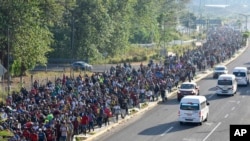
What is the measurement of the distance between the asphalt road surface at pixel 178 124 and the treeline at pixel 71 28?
16036mm

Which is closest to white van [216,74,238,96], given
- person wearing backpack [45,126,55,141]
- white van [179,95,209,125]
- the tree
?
white van [179,95,209,125]

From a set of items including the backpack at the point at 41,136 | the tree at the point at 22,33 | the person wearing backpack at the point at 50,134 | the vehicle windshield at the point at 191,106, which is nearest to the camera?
the backpack at the point at 41,136

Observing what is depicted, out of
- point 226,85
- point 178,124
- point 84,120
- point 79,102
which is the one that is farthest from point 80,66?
point 84,120

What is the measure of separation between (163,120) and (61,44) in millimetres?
39514

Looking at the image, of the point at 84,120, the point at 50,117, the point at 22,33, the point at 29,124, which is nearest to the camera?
the point at 29,124

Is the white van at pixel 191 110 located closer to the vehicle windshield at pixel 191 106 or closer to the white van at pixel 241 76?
the vehicle windshield at pixel 191 106

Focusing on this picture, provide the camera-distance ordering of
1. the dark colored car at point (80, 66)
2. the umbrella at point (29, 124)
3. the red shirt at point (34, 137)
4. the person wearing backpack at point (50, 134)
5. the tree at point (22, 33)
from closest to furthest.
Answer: the red shirt at point (34, 137), the person wearing backpack at point (50, 134), the umbrella at point (29, 124), the tree at point (22, 33), the dark colored car at point (80, 66)

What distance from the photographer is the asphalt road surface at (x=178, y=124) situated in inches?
1396

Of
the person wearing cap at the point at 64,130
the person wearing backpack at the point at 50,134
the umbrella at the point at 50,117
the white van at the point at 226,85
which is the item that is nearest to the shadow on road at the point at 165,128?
the umbrella at the point at 50,117

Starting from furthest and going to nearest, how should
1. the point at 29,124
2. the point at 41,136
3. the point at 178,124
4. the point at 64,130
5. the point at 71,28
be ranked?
the point at 71,28, the point at 178,124, the point at 64,130, the point at 29,124, the point at 41,136

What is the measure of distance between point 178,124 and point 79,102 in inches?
249

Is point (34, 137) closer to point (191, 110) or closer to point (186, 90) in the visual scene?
point (191, 110)

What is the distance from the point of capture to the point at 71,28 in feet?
259

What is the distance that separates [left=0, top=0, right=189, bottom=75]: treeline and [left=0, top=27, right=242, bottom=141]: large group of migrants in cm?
988
